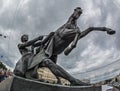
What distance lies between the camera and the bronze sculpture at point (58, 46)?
10289mm

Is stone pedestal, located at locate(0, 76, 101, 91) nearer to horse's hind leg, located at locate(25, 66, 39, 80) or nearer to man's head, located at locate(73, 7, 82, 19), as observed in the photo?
horse's hind leg, located at locate(25, 66, 39, 80)

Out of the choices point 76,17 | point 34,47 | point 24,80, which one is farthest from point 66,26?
point 24,80

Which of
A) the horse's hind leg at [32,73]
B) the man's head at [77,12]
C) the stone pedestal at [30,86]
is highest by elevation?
the man's head at [77,12]

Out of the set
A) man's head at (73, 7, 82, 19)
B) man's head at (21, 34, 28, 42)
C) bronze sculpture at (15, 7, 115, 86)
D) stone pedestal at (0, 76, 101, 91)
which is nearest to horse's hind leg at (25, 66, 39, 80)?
bronze sculpture at (15, 7, 115, 86)

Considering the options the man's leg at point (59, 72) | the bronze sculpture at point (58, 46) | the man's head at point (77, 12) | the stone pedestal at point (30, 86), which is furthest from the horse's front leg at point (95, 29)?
the stone pedestal at point (30, 86)

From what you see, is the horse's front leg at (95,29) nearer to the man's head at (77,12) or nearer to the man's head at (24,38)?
the man's head at (77,12)

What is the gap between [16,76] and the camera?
997cm

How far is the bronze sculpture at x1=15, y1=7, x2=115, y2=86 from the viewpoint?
33.8 feet

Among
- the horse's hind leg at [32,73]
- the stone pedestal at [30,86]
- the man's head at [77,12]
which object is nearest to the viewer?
the stone pedestal at [30,86]

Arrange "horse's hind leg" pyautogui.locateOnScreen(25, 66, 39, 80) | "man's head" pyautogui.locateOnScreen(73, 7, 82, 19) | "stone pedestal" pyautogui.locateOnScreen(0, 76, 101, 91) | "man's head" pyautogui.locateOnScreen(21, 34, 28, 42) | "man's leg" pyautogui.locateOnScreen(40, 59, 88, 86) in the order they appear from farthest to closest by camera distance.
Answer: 1. "man's head" pyautogui.locateOnScreen(21, 34, 28, 42)
2. "man's head" pyautogui.locateOnScreen(73, 7, 82, 19)
3. "horse's hind leg" pyautogui.locateOnScreen(25, 66, 39, 80)
4. "man's leg" pyautogui.locateOnScreen(40, 59, 88, 86)
5. "stone pedestal" pyautogui.locateOnScreen(0, 76, 101, 91)

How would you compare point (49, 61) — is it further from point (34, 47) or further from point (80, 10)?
point (80, 10)

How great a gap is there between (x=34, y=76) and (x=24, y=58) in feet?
1.98

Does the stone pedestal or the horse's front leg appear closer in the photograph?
the stone pedestal

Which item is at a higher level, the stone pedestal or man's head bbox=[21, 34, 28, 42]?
man's head bbox=[21, 34, 28, 42]
